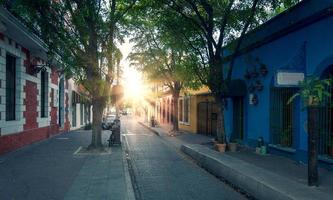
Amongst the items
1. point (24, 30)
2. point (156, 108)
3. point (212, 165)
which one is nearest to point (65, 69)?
point (24, 30)

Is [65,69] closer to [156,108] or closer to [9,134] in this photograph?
[9,134]

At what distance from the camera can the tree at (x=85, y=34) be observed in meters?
14.2

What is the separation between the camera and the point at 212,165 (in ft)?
38.3

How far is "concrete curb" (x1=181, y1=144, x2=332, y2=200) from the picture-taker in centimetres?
736

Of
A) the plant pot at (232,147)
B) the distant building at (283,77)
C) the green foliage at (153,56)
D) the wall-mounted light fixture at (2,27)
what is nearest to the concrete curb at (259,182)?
the distant building at (283,77)

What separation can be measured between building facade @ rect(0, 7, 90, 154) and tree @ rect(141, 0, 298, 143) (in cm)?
527

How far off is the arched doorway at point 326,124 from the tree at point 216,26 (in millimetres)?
4096

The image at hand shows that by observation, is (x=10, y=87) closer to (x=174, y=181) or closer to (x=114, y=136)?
(x=114, y=136)

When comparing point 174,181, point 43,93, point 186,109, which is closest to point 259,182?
point 174,181

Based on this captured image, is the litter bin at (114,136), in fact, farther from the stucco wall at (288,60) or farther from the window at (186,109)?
the window at (186,109)

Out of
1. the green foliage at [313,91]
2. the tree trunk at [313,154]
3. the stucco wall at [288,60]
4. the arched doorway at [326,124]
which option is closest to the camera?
the green foliage at [313,91]

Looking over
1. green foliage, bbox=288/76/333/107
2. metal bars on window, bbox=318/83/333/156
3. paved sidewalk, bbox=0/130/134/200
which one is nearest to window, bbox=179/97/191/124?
paved sidewalk, bbox=0/130/134/200

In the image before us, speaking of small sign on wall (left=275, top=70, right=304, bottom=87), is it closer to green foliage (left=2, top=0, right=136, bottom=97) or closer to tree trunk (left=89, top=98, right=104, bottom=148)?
green foliage (left=2, top=0, right=136, bottom=97)

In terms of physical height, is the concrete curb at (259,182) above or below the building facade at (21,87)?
below
